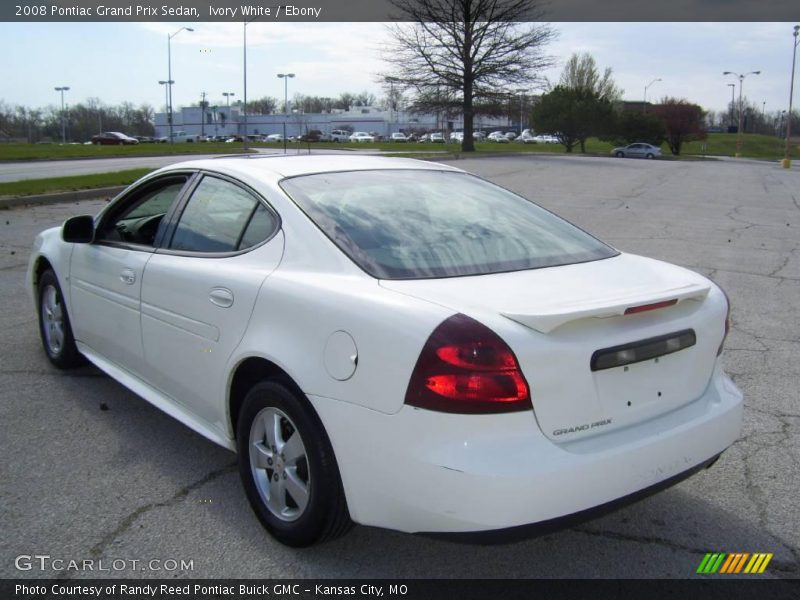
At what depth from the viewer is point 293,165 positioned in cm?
371

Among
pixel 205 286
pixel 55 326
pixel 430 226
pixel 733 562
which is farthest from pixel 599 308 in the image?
pixel 55 326

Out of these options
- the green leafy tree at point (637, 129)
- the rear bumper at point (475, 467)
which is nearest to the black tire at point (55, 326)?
the rear bumper at point (475, 467)

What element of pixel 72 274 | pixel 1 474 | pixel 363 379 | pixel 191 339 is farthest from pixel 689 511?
pixel 72 274

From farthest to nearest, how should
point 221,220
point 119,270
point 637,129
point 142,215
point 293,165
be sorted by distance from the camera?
point 637,129, point 142,215, point 119,270, point 293,165, point 221,220

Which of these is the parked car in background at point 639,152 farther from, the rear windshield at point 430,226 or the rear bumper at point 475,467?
the rear bumper at point 475,467

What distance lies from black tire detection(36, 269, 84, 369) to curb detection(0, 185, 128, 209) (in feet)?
32.6

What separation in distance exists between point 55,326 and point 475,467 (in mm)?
3818

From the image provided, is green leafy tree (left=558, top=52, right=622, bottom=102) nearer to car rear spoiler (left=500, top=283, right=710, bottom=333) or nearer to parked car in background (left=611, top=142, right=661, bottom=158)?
parked car in background (left=611, top=142, right=661, bottom=158)

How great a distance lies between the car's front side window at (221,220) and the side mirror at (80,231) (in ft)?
2.99

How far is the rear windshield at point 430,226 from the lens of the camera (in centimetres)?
296

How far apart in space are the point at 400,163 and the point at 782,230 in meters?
11.5

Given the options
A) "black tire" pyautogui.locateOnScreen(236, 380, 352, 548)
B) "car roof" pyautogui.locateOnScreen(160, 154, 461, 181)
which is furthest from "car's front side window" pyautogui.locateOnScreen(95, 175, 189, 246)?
"black tire" pyautogui.locateOnScreen(236, 380, 352, 548)

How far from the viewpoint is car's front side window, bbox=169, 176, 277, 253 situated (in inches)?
132

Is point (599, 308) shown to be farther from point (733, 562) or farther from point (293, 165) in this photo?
point (293, 165)
